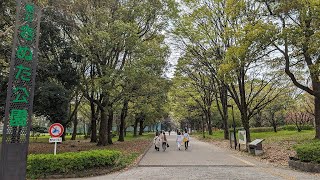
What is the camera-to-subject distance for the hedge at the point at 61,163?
8.00m

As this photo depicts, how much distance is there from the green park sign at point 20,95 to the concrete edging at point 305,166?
29.6 ft

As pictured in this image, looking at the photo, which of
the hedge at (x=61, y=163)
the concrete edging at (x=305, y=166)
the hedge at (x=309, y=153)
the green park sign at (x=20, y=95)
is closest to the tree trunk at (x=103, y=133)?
the hedge at (x=61, y=163)

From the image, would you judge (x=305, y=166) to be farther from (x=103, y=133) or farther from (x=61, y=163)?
(x=103, y=133)

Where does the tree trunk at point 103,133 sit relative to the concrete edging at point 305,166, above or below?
above

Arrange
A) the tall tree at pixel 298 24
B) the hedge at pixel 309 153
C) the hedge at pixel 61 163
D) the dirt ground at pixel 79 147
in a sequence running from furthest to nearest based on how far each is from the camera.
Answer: the dirt ground at pixel 79 147
the tall tree at pixel 298 24
the hedge at pixel 309 153
the hedge at pixel 61 163

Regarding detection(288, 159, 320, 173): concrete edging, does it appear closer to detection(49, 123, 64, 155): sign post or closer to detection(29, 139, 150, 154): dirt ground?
detection(49, 123, 64, 155): sign post

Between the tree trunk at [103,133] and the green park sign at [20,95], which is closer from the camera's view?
the green park sign at [20,95]

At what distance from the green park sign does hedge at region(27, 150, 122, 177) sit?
2195 millimetres

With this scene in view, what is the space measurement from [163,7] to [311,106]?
2634 cm

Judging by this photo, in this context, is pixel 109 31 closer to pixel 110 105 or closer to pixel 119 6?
pixel 119 6

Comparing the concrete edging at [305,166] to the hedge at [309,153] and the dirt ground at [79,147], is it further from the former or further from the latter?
the dirt ground at [79,147]

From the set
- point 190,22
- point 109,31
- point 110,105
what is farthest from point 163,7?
point 110,105

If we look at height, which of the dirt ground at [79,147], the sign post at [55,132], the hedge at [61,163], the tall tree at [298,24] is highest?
the tall tree at [298,24]

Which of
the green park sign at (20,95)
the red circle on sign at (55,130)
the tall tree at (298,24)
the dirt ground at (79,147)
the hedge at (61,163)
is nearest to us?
the green park sign at (20,95)
